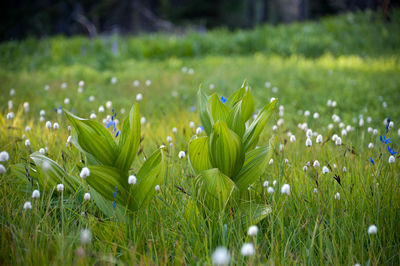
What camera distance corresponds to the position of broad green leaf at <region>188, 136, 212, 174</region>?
2.00 m

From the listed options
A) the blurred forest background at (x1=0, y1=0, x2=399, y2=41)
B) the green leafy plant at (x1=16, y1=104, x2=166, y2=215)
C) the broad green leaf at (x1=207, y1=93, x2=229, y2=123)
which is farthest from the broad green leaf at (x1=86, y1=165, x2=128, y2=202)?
the blurred forest background at (x1=0, y1=0, x2=399, y2=41)

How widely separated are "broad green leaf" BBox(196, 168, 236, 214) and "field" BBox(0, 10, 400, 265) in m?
0.09

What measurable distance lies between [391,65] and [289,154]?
657cm

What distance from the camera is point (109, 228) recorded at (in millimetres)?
1900

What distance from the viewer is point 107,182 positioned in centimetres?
195

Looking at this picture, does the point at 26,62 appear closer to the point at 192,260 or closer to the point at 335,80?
the point at 335,80

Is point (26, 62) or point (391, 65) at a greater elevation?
point (26, 62)

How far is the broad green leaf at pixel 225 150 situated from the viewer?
190 cm

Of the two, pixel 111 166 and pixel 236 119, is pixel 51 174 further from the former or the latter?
pixel 236 119

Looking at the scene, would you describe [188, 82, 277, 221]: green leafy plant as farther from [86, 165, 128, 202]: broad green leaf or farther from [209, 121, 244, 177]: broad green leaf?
[86, 165, 128, 202]: broad green leaf

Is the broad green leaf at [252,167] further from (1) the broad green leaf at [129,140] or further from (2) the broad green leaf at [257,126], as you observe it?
(1) the broad green leaf at [129,140]

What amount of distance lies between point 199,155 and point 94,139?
2.21 feet

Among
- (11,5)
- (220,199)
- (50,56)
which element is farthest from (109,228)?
(11,5)

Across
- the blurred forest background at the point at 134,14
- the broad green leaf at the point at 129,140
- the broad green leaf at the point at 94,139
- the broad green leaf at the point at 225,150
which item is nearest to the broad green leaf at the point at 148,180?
the broad green leaf at the point at 129,140
